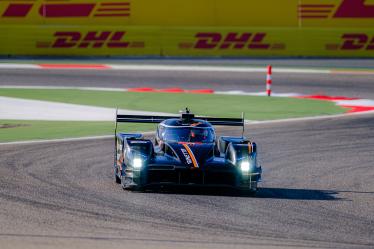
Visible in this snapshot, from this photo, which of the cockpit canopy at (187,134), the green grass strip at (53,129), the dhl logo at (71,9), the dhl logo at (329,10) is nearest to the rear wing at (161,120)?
the cockpit canopy at (187,134)

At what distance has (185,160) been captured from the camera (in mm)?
14234

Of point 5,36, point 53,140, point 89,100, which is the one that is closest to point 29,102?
point 89,100

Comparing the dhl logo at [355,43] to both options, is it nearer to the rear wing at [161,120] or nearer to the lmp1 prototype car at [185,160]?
the rear wing at [161,120]

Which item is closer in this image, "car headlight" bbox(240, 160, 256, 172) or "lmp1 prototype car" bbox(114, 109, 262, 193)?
"lmp1 prototype car" bbox(114, 109, 262, 193)

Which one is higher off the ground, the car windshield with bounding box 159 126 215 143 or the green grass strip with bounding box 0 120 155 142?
the green grass strip with bounding box 0 120 155 142

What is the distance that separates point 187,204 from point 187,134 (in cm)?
178

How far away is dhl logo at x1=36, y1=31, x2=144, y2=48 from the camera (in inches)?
1496

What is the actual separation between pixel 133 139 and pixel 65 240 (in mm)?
4291

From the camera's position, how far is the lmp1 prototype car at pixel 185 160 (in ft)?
46.3

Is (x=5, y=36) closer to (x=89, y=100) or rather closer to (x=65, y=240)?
(x=89, y=100)

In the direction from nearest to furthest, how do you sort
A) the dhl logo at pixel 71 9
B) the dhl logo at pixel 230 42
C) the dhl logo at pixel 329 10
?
the dhl logo at pixel 230 42 → the dhl logo at pixel 71 9 → the dhl logo at pixel 329 10

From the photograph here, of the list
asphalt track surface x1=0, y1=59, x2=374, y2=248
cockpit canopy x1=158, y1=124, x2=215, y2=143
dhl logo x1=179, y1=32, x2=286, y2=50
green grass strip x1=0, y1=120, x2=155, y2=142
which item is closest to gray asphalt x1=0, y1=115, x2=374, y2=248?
asphalt track surface x1=0, y1=59, x2=374, y2=248

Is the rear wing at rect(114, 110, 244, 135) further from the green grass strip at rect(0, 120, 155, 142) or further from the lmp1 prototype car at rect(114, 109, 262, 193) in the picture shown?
the green grass strip at rect(0, 120, 155, 142)

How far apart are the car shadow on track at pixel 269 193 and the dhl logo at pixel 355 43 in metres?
24.5
